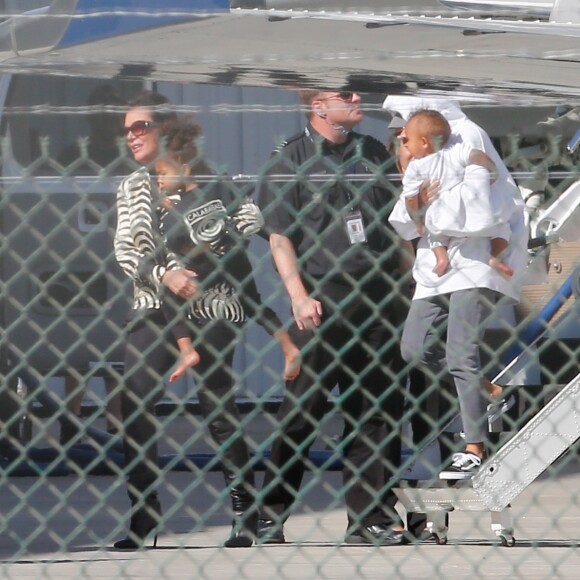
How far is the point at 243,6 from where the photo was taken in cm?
411

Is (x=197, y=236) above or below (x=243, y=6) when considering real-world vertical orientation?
below

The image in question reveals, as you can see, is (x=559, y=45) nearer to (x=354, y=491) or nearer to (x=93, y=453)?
(x=354, y=491)

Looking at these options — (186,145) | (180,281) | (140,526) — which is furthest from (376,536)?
(186,145)

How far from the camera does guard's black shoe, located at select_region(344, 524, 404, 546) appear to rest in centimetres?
482

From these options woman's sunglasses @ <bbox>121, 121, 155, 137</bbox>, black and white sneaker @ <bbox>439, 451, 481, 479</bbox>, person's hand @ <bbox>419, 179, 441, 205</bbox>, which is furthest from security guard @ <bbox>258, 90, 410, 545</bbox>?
woman's sunglasses @ <bbox>121, 121, 155, 137</bbox>

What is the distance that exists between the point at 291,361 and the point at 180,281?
44cm

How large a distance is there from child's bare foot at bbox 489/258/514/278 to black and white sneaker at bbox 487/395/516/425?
0.70 meters

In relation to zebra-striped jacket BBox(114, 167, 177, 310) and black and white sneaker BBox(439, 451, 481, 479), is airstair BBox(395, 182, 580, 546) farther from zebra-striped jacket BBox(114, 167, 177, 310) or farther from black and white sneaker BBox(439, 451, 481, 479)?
zebra-striped jacket BBox(114, 167, 177, 310)

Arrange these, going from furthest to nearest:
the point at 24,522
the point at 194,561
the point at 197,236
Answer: the point at 24,522
the point at 194,561
the point at 197,236

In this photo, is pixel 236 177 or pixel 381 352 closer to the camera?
pixel 236 177

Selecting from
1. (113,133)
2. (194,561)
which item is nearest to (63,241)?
(113,133)

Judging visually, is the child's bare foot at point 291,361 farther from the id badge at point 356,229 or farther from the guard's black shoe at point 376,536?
the guard's black shoe at point 376,536

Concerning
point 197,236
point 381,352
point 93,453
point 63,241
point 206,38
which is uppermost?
point 206,38

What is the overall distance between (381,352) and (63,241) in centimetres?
295
